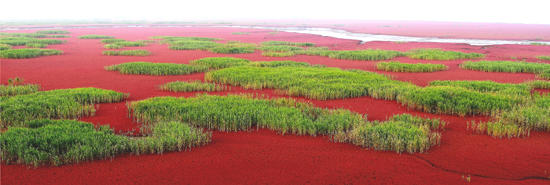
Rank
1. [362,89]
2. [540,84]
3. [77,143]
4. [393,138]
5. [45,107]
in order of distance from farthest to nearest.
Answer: [540,84] → [362,89] → [45,107] → [393,138] → [77,143]

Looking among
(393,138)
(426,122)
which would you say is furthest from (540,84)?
(393,138)

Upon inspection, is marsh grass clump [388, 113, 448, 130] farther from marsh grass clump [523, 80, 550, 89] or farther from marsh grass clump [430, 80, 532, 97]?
marsh grass clump [523, 80, 550, 89]

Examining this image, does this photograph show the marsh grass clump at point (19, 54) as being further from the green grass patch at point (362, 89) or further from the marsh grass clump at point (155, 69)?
the green grass patch at point (362, 89)

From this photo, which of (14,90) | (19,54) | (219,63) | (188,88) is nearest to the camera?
(14,90)

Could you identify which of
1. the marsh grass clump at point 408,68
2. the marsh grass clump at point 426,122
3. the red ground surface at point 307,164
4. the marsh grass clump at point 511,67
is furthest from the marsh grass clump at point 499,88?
the marsh grass clump at point 511,67

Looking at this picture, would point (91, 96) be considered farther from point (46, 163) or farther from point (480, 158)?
point (480, 158)

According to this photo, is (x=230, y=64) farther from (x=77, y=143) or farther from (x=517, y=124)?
(x=517, y=124)

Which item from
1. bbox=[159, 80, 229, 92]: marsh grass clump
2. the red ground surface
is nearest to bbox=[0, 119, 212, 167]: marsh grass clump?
the red ground surface
